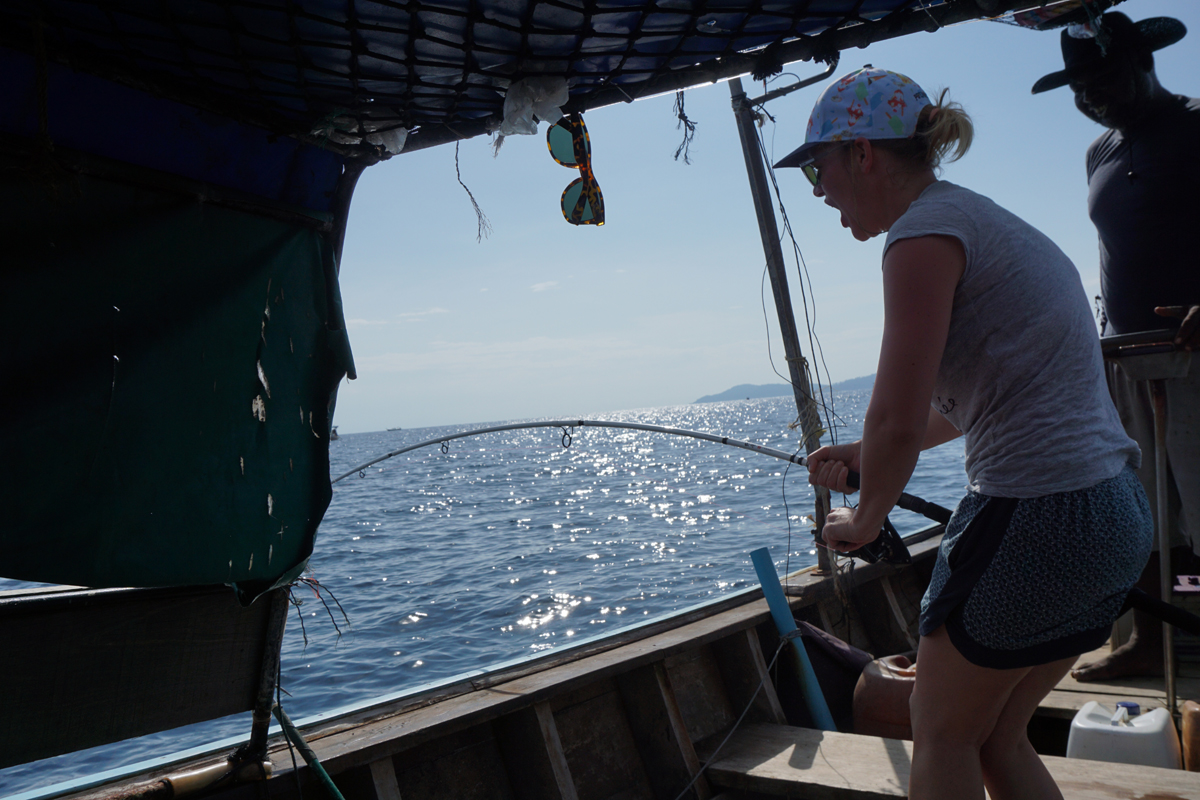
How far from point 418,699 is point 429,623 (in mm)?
6277

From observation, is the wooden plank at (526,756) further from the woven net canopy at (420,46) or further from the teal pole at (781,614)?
the woven net canopy at (420,46)

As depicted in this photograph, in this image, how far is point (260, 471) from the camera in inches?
85.2

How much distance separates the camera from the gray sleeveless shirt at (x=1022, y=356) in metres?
1.27

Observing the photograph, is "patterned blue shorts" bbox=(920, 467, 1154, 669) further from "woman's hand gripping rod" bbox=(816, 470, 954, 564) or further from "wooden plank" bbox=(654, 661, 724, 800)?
"wooden plank" bbox=(654, 661, 724, 800)

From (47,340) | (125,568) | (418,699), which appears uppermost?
(47,340)

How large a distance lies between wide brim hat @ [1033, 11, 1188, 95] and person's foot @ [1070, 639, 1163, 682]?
236 cm

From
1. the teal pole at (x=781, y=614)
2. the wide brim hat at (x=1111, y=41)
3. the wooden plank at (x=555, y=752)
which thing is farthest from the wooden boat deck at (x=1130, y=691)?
the wide brim hat at (x=1111, y=41)

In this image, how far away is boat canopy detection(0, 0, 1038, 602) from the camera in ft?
5.53

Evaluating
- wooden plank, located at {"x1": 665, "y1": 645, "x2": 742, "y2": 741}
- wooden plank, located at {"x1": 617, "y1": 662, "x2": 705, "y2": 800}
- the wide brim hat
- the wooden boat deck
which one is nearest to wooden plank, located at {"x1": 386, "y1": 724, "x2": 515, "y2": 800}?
wooden plank, located at {"x1": 617, "y1": 662, "x2": 705, "y2": 800}

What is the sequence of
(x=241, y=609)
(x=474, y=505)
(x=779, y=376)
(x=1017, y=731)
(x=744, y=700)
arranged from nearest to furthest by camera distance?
(x=1017, y=731) < (x=241, y=609) < (x=744, y=700) < (x=779, y=376) < (x=474, y=505)

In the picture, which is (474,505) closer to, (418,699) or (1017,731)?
(418,699)

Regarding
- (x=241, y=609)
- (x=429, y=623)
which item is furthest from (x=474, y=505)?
(x=241, y=609)

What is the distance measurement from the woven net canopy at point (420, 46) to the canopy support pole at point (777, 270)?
2308 mm

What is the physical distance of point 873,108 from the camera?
142 centimetres
